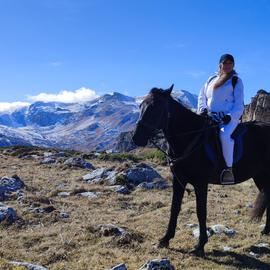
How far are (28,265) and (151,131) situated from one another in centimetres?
377

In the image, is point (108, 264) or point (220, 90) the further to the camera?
point (220, 90)

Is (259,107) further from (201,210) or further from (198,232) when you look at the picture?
(201,210)

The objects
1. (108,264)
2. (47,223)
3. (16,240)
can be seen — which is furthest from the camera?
(47,223)

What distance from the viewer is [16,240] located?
1159cm

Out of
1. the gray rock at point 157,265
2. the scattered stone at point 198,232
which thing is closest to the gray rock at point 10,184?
the scattered stone at point 198,232

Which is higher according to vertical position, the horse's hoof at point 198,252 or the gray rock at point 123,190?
the gray rock at point 123,190

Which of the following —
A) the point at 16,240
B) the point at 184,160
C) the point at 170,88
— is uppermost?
the point at 170,88

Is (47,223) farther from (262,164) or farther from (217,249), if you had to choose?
(262,164)

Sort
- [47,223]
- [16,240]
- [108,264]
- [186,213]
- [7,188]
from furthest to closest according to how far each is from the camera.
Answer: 1. [7,188]
2. [186,213]
3. [47,223]
4. [16,240]
5. [108,264]

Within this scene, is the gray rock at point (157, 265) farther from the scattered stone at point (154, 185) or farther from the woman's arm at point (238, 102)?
the scattered stone at point (154, 185)

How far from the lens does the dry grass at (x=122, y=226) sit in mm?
10070

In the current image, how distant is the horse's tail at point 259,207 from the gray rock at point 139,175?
9.62m

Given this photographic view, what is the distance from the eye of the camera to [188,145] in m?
10.6

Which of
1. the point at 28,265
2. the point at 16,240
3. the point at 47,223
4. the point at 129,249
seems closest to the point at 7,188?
the point at 47,223
